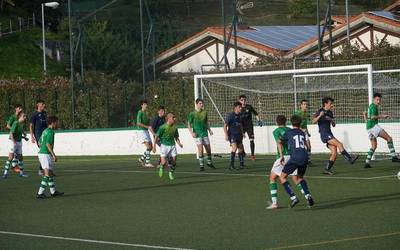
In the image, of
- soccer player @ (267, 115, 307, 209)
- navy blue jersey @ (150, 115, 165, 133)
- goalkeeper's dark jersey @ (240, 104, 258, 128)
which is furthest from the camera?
goalkeeper's dark jersey @ (240, 104, 258, 128)

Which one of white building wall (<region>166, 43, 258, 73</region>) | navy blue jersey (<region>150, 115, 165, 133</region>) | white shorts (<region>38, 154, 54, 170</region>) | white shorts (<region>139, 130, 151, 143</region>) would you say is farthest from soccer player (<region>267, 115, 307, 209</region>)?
white building wall (<region>166, 43, 258, 73</region>)

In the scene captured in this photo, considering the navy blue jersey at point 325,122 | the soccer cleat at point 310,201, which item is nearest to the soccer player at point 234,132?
the navy blue jersey at point 325,122

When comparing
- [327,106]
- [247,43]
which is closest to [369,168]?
[327,106]

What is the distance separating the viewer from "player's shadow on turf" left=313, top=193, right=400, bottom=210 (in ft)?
57.5

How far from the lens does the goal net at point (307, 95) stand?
1234 inches

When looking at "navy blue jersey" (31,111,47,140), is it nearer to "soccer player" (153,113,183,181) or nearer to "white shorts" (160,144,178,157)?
"soccer player" (153,113,183,181)

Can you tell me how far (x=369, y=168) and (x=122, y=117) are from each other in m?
18.7

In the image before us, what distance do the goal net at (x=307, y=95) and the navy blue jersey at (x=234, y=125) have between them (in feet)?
13.6

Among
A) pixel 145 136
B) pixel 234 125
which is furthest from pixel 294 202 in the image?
pixel 145 136

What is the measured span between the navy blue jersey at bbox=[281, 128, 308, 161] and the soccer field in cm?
96

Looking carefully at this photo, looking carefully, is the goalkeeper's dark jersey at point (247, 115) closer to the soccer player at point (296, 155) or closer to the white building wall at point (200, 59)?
the soccer player at point (296, 155)

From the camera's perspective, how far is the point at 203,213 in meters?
17.3

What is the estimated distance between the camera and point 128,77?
2530 inches

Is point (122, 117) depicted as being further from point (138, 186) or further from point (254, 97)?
point (138, 186)
